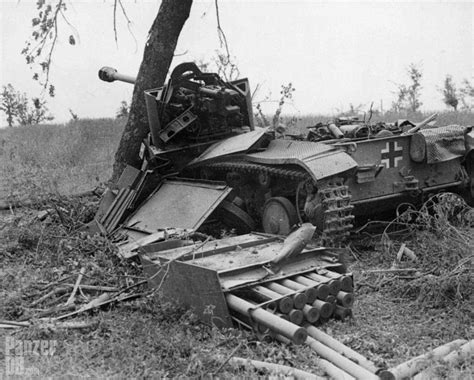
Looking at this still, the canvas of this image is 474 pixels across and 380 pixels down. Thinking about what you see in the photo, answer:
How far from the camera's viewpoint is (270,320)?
4723 millimetres

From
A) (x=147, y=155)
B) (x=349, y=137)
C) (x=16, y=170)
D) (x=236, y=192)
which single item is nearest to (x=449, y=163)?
(x=349, y=137)

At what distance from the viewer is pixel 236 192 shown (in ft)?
28.3

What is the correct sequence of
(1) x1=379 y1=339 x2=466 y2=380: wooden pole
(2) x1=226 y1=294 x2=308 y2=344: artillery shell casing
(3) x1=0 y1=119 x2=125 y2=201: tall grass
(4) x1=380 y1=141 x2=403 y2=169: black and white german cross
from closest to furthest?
(1) x1=379 y1=339 x2=466 y2=380: wooden pole
(2) x1=226 y1=294 x2=308 y2=344: artillery shell casing
(4) x1=380 y1=141 x2=403 y2=169: black and white german cross
(3) x1=0 y1=119 x2=125 y2=201: tall grass

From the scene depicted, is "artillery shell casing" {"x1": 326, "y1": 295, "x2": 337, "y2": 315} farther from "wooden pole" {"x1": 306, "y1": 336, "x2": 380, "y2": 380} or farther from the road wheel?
the road wheel

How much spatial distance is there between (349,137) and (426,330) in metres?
3.52

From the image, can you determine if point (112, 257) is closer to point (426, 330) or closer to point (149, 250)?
point (149, 250)

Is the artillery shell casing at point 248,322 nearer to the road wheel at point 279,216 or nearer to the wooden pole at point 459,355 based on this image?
the wooden pole at point 459,355

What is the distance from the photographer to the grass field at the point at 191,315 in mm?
4543

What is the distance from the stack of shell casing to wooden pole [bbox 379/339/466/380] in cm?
73

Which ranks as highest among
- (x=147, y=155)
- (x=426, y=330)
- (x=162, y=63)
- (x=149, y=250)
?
(x=162, y=63)

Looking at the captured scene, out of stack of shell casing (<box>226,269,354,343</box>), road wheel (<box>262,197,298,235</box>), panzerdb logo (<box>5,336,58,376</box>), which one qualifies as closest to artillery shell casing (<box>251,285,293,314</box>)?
stack of shell casing (<box>226,269,354,343</box>)

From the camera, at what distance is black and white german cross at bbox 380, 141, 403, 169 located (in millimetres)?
8062

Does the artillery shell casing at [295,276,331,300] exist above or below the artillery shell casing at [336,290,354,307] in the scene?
above

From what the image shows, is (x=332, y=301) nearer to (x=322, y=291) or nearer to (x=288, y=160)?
(x=322, y=291)
